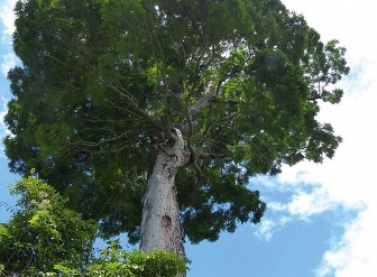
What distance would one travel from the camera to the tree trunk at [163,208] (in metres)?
7.43

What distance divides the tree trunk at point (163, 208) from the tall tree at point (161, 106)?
0.11 feet

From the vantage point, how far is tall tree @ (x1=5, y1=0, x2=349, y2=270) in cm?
922

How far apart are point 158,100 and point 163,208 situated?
270 centimetres

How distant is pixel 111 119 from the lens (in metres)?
10.3

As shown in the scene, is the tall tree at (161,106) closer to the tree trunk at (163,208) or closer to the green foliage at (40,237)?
the tree trunk at (163,208)

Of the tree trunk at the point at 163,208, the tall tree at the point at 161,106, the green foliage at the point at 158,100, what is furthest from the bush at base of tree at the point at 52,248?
the green foliage at the point at 158,100

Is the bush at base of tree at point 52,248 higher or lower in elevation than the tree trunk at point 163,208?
lower

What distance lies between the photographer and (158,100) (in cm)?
1010

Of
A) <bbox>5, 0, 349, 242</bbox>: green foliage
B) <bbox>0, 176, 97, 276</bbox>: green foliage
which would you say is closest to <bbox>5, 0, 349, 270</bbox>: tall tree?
<bbox>5, 0, 349, 242</bbox>: green foliage

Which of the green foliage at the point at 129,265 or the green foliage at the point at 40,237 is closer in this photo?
the green foliage at the point at 129,265

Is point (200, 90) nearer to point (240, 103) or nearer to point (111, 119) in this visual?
point (240, 103)

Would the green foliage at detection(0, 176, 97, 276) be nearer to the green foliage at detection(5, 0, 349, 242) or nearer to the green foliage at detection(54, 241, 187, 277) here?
the green foliage at detection(54, 241, 187, 277)

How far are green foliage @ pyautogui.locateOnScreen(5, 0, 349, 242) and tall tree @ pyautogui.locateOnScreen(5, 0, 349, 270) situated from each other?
3 cm

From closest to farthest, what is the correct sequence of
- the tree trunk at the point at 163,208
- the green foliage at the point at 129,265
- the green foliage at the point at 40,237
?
1. the green foliage at the point at 129,265
2. the green foliage at the point at 40,237
3. the tree trunk at the point at 163,208
